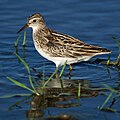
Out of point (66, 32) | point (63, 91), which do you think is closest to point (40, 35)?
point (63, 91)

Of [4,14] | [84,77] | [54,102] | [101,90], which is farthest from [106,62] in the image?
[4,14]

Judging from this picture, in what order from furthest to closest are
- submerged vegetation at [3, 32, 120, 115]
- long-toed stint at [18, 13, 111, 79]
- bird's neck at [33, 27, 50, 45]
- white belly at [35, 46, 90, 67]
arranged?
bird's neck at [33, 27, 50, 45], white belly at [35, 46, 90, 67], long-toed stint at [18, 13, 111, 79], submerged vegetation at [3, 32, 120, 115]

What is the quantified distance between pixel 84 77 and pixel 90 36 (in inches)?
→ 115

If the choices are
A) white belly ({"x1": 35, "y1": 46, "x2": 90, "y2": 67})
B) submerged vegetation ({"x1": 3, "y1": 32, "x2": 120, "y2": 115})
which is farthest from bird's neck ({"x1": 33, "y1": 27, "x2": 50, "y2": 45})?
submerged vegetation ({"x1": 3, "y1": 32, "x2": 120, "y2": 115})

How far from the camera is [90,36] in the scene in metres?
15.8

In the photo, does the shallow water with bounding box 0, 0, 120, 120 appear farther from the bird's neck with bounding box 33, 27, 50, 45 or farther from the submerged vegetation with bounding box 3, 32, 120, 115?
the bird's neck with bounding box 33, 27, 50, 45

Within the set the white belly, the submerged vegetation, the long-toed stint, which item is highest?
the long-toed stint

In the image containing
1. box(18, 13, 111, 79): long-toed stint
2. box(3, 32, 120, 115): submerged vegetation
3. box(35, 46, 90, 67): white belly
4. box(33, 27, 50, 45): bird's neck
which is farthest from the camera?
box(33, 27, 50, 45): bird's neck

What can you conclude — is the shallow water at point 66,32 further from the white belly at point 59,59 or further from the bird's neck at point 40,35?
the bird's neck at point 40,35

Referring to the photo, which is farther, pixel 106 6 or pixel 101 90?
pixel 106 6

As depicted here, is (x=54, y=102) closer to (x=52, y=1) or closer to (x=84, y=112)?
(x=84, y=112)

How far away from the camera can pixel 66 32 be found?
52.6 ft

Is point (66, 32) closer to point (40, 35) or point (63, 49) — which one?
point (40, 35)

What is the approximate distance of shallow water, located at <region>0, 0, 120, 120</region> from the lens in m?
11.2
